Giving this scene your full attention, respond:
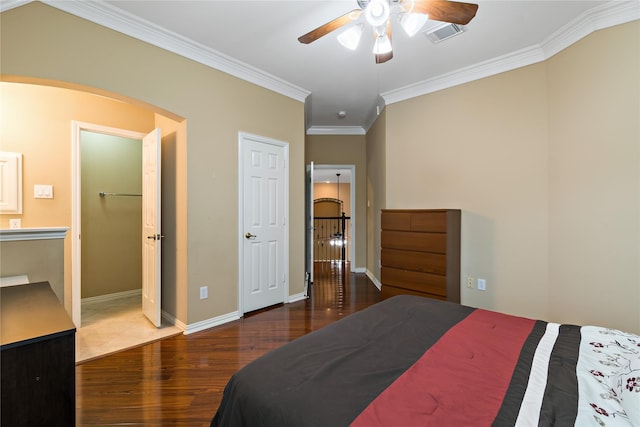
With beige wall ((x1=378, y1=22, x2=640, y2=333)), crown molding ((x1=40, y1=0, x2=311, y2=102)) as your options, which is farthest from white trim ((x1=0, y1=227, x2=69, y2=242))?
beige wall ((x1=378, y1=22, x2=640, y2=333))

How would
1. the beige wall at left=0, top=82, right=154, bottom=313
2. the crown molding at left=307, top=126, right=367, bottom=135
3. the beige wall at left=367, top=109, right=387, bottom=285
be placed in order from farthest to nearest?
the crown molding at left=307, top=126, right=367, bottom=135, the beige wall at left=367, top=109, right=387, bottom=285, the beige wall at left=0, top=82, right=154, bottom=313

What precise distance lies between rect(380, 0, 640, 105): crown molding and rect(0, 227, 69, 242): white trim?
364 centimetres

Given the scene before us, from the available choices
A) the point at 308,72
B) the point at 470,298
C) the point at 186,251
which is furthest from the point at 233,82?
the point at 470,298

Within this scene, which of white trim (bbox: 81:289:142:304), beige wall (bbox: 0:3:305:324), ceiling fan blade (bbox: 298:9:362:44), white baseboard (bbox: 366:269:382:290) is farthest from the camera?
white baseboard (bbox: 366:269:382:290)

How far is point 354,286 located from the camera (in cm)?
437

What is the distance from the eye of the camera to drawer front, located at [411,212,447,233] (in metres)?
2.85

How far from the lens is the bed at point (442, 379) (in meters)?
0.78

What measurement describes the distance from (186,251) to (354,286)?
2594 millimetres

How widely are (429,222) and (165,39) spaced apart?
304 centimetres

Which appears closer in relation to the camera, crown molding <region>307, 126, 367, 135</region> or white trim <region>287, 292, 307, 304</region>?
white trim <region>287, 292, 307, 304</region>

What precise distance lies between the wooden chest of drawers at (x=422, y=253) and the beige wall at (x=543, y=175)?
33 centimetres

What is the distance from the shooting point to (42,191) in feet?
8.95

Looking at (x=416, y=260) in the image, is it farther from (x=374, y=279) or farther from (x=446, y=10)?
(x=446, y=10)

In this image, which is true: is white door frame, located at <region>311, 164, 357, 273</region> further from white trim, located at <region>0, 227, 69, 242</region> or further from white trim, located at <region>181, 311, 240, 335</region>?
white trim, located at <region>0, 227, 69, 242</region>
